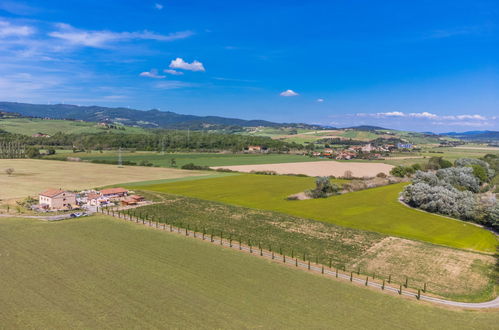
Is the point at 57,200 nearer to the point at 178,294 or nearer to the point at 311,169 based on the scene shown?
the point at 178,294

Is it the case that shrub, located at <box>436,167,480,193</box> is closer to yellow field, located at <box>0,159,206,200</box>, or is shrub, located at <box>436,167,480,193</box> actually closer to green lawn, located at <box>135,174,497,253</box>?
green lawn, located at <box>135,174,497,253</box>

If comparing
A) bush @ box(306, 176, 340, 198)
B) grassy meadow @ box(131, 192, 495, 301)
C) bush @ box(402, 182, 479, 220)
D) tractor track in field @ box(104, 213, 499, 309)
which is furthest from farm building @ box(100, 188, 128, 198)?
bush @ box(402, 182, 479, 220)

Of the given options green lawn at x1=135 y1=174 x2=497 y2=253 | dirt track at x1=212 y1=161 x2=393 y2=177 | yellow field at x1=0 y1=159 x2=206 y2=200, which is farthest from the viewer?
dirt track at x1=212 y1=161 x2=393 y2=177

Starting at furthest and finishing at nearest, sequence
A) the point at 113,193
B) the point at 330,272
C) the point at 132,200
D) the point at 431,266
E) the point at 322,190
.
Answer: the point at 322,190, the point at 113,193, the point at 132,200, the point at 431,266, the point at 330,272

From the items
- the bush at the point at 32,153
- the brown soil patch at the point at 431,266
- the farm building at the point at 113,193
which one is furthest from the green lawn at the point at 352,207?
the bush at the point at 32,153

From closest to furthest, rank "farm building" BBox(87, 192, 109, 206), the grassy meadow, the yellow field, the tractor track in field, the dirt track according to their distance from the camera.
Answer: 1. the tractor track in field
2. the grassy meadow
3. "farm building" BBox(87, 192, 109, 206)
4. the yellow field
5. the dirt track

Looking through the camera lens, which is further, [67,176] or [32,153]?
[32,153]

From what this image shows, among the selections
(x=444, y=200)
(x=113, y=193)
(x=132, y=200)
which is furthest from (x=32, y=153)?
(x=444, y=200)

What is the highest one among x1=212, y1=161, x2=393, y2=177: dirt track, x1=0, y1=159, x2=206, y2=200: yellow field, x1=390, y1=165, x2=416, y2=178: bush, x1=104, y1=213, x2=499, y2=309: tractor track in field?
x1=390, y1=165, x2=416, y2=178: bush
